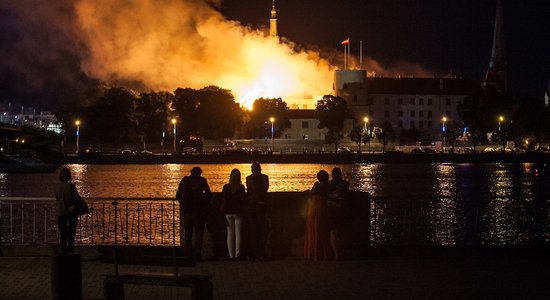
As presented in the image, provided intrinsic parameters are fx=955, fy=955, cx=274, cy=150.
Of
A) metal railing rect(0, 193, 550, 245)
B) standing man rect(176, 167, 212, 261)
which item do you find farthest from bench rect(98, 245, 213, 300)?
metal railing rect(0, 193, 550, 245)

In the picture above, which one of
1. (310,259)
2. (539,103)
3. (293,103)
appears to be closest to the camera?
(310,259)

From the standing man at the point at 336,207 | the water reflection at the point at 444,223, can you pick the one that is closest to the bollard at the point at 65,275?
the standing man at the point at 336,207

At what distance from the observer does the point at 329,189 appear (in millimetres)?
16453

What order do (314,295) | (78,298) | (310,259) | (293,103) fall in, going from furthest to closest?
(293,103), (310,259), (314,295), (78,298)

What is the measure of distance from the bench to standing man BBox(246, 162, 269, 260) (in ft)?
15.0

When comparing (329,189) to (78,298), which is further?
(329,189)

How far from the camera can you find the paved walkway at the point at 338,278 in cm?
1345

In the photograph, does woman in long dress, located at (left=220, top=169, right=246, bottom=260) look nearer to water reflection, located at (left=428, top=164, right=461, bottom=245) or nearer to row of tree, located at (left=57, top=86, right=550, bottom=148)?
water reflection, located at (left=428, top=164, right=461, bottom=245)

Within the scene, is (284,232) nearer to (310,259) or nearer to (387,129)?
(310,259)

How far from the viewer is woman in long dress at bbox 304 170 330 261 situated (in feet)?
53.7

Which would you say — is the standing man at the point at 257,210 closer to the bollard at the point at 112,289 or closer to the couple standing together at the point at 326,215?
the couple standing together at the point at 326,215

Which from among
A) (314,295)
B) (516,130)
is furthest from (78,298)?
(516,130)

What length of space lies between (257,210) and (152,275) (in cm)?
471

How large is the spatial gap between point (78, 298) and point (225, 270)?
3723 millimetres
